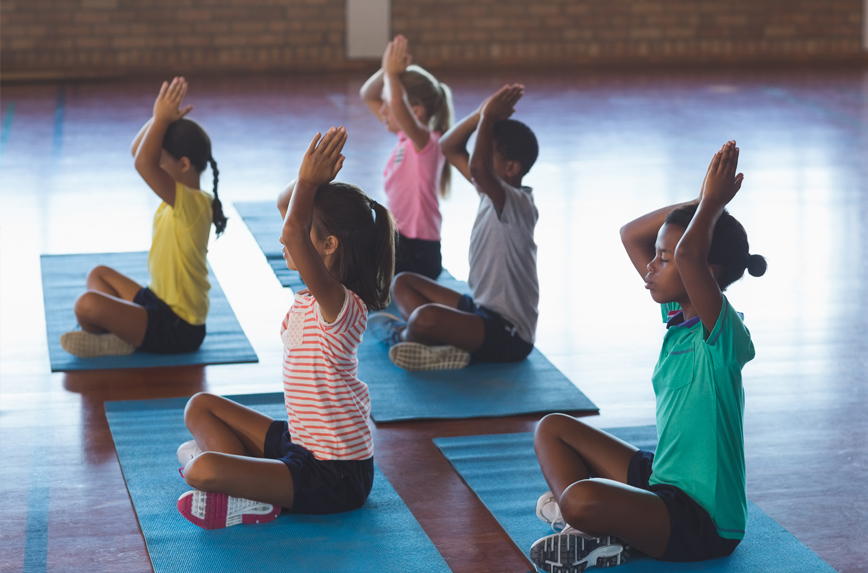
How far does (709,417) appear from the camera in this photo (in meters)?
1.97

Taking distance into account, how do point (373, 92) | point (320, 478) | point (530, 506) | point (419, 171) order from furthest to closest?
point (373, 92)
point (419, 171)
point (530, 506)
point (320, 478)

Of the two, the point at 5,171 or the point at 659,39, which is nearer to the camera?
the point at 5,171

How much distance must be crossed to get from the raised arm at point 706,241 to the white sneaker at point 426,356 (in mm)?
1325

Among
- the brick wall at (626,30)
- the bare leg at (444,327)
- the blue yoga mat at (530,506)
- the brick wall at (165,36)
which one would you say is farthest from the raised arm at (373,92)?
the brick wall at (626,30)

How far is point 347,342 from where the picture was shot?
2.17 m

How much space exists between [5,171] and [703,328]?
494 centimetres

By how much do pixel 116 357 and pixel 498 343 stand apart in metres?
1.14

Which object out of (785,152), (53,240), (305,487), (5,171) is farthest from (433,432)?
(785,152)

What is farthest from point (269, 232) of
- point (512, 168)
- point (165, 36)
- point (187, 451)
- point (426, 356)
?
point (165, 36)

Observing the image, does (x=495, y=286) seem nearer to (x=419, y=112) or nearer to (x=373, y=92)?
(x=419, y=112)

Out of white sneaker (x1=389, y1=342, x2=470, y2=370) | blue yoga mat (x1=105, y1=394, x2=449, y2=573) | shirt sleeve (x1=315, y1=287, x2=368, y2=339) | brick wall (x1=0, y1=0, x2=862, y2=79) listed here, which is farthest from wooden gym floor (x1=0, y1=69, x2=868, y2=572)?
brick wall (x1=0, y1=0, x2=862, y2=79)

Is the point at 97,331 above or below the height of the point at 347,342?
below

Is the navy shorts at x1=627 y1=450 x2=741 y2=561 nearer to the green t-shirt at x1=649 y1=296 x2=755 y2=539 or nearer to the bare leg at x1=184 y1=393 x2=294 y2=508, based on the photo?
the green t-shirt at x1=649 y1=296 x2=755 y2=539

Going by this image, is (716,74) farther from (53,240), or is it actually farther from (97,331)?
(97,331)
